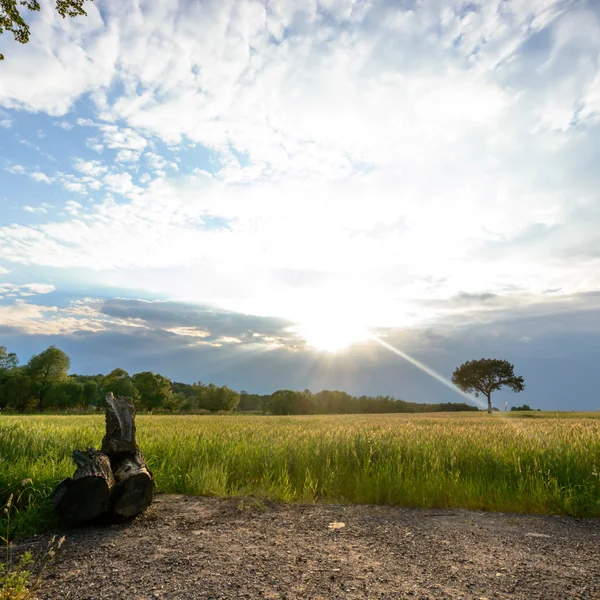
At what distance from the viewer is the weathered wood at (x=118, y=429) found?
6465 millimetres

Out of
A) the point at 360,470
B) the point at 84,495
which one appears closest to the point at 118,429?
the point at 84,495

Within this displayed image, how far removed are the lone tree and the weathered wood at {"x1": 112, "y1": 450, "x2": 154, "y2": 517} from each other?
294 feet

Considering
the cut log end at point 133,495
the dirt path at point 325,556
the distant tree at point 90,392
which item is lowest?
the dirt path at point 325,556

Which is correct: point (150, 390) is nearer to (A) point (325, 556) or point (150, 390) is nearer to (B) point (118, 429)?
(B) point (118, 429)

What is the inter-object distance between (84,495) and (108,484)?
0.30 meters

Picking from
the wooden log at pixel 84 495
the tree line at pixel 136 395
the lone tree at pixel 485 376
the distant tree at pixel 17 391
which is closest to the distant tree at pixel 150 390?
the tree line at pixel 136 395

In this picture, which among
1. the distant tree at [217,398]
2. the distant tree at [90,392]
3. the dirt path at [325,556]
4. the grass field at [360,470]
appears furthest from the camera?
the distant tree at [217,398]

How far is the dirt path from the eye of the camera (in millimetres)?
4008

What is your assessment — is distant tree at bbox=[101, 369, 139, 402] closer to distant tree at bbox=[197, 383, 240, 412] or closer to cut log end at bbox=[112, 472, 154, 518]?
distant tree at bbox=[197, 383, 240, 412]

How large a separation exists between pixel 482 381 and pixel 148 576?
308 feet

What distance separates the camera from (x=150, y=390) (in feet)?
285

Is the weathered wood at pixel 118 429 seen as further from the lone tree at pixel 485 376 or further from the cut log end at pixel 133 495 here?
the lone tree at pixel 485 376

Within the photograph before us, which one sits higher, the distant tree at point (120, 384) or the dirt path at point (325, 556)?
the distant tree at point (120, 384)

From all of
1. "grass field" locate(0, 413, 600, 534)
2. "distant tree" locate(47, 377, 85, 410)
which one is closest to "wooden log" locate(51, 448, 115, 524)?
"grass field" locate(0, 413, 600, 534)
